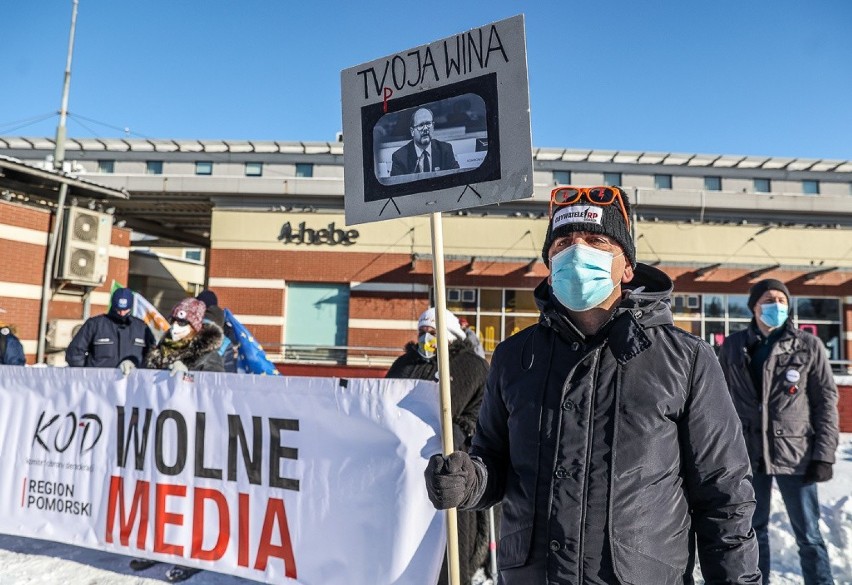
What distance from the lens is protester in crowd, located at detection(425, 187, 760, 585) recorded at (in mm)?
1543

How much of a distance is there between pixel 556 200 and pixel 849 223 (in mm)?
26618

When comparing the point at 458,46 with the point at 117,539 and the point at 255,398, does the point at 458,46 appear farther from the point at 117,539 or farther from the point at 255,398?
the point at 117,539

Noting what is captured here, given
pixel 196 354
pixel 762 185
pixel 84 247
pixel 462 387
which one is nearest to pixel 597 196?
pixel 462 387

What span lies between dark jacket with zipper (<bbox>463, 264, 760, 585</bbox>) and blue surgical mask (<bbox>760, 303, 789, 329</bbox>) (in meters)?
2.61

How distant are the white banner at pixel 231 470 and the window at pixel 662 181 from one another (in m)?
30.7

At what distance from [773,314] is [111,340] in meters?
6.44

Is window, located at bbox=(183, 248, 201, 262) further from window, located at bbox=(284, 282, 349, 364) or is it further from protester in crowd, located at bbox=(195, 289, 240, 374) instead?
protester in crowd, located at bbox=(195, 289, 240, 374)

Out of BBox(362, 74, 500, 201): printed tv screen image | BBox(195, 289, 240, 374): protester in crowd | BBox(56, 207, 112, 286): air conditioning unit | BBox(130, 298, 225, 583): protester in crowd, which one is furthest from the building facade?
BBox(362, 74, 500, 201): printed tv screen image

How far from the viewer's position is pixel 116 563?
4.31m

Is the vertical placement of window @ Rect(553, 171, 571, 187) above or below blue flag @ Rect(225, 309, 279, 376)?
above

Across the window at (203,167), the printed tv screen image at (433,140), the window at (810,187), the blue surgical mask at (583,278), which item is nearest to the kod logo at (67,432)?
the printed tv screen image at (433,140)

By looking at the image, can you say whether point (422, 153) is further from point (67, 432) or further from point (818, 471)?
point (67, 432)

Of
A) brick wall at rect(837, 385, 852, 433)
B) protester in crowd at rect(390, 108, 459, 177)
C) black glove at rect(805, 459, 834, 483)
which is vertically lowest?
brick wall at rect(837, 385, 852, 433)

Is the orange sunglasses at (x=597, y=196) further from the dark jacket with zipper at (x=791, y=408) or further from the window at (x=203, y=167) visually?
the window at (x=203, y=167)
